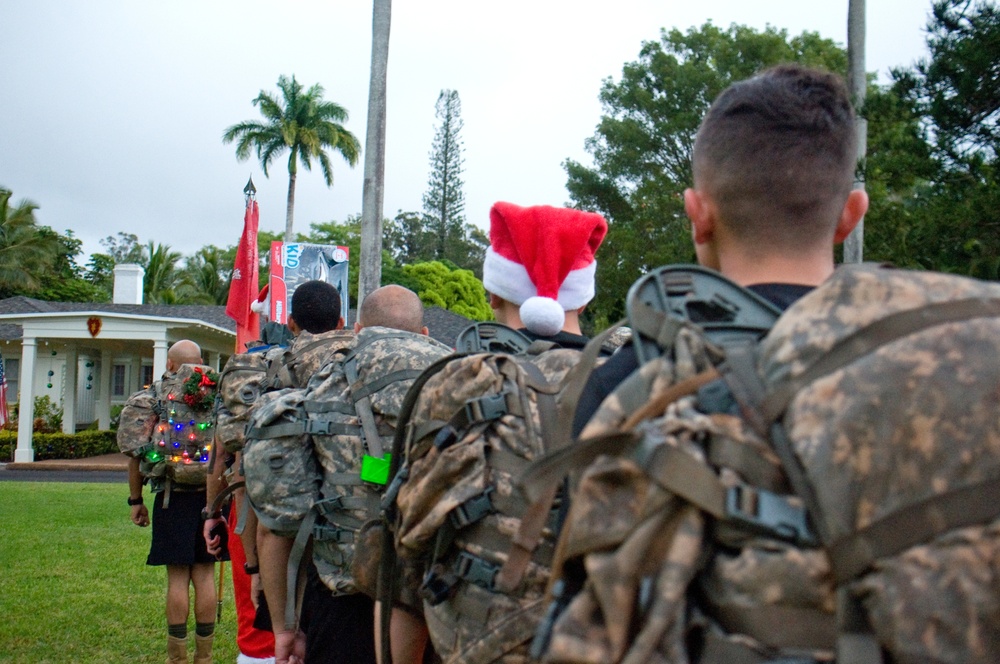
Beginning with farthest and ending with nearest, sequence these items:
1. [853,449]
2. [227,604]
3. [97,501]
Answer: [97,501] < [227,604] < [853,449]

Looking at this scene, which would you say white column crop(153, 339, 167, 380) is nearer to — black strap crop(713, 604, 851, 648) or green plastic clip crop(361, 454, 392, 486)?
green plastic clip crop(361, 454, 392, 486)

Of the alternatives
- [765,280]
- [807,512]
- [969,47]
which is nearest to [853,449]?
[807,512]

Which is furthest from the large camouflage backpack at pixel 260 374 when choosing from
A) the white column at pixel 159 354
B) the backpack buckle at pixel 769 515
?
the white column at pixel 159 354

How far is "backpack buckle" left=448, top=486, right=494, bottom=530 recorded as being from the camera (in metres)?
2.37

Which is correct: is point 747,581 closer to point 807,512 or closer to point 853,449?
point 807,512

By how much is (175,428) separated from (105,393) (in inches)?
1270

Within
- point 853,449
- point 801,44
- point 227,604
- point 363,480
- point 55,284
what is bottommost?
point 227,604

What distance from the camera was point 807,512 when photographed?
4.19ft

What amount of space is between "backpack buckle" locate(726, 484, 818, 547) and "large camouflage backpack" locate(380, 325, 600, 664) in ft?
3.32

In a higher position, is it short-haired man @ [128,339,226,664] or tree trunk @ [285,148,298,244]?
tree trunk @ [285,148,298,244]

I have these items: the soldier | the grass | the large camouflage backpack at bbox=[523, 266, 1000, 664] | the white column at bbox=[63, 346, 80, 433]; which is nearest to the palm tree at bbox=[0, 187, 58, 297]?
the white column at bbox=[63, 346, 80, 433]

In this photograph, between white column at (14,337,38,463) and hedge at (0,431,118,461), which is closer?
white column at (14,337,38,463)

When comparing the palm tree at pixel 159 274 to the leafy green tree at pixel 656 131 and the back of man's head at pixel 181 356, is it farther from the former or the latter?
the back of man's head at pixel 181 356

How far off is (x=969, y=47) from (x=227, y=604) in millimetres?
8779
